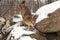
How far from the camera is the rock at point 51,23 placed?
112 inches

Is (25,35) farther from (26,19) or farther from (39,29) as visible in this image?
(26,19)

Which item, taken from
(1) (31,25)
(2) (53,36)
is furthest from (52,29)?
(1) (31,25)

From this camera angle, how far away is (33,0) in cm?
766

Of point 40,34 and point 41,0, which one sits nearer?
point 40,34

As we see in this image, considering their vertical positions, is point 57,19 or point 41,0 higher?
point 57,19

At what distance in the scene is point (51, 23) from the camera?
9.41 feet

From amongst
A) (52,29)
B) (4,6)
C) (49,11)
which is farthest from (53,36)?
(4,6)

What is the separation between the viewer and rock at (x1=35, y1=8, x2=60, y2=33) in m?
2.83

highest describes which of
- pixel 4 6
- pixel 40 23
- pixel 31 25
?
pixel 40 23

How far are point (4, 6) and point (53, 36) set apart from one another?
5.35m

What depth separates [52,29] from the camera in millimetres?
2881

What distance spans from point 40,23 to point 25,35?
349 mm

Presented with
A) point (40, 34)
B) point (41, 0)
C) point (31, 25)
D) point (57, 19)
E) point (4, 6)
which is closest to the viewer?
point (57, 19)

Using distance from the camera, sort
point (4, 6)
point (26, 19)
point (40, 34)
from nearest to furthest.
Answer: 1. point (40, 34)
2. point (26, 19)
3. point (4, 6)
